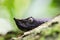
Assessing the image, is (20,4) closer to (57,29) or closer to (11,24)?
(11,24)

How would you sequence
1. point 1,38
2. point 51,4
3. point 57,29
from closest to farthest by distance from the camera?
1. point 57,29
2. point 1,38
3. point 51,4

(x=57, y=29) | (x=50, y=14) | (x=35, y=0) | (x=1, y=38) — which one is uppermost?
(x=35, y=0)

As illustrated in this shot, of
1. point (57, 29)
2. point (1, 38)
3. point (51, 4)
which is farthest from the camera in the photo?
point (51, 4)

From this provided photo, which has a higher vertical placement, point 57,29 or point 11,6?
point 11,6

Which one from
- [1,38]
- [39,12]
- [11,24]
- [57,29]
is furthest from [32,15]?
[57,29]

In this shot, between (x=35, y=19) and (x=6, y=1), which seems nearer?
(x=35, y=19)

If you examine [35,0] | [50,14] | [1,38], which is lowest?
[1,38]

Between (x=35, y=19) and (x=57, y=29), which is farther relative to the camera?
(x=35, y=19)

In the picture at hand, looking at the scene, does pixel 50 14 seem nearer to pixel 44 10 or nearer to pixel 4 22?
pixel 44 10

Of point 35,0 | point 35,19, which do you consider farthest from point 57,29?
point 35,0
